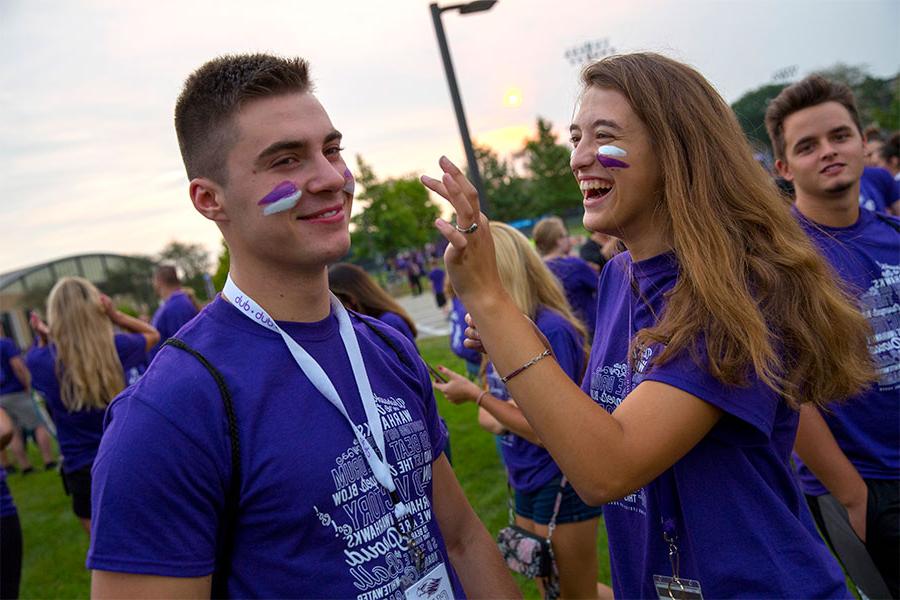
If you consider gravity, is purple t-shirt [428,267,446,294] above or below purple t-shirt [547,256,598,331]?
below

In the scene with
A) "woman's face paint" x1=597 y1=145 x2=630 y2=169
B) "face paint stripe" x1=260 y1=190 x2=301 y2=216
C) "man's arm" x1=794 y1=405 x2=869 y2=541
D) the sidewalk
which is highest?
"face paint stripe" x1=260 y1=190 x2=301 y2=216

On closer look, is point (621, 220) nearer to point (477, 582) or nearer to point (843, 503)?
point (477, 582)

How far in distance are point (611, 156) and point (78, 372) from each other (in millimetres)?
4788

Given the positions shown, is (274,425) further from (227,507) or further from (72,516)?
(72,516)

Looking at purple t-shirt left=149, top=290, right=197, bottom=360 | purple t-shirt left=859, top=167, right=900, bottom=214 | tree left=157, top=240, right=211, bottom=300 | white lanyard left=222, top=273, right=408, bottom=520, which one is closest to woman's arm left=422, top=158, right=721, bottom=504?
white lanyard left=222, top=273, right=408, bottom=520

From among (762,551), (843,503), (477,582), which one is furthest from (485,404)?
(762,551)

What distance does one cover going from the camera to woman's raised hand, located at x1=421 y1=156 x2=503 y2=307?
160 centimetres

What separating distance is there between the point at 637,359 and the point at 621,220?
404mm

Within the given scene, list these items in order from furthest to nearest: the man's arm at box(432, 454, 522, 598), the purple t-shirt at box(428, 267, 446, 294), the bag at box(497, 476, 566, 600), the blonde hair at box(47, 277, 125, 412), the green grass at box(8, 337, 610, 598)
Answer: the purple t-shirt at box(428, 267, 446, 294)
the green grass at box(8, 337, 610, 598)
the blonde hair at box(47, 277, 125, 412)
the bag at box(497, 476, 566, 600)
the man's arm at box(432, 454, 522, 598)

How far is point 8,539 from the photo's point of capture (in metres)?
3.78

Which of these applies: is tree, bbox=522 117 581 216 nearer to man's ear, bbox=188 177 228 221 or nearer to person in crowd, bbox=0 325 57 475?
person in crowd, bbox=0 325 57 475

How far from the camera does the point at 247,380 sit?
1.60 m

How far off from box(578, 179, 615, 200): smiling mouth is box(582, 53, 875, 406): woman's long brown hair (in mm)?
156

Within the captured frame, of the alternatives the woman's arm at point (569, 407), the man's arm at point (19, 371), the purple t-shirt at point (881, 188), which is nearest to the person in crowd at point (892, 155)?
the purple t-shirt at point (881, 188)
